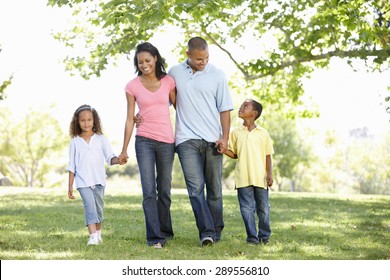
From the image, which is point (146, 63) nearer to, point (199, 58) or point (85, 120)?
point (199, 58)

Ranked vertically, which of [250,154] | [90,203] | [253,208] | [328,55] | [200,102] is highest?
[328,55]

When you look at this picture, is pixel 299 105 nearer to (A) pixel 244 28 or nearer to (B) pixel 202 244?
(A) pixel 244 28

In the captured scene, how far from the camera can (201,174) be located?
8047mm

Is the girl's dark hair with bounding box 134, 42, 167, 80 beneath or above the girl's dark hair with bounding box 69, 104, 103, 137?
above

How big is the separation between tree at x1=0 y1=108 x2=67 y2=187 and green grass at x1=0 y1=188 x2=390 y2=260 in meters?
44.5

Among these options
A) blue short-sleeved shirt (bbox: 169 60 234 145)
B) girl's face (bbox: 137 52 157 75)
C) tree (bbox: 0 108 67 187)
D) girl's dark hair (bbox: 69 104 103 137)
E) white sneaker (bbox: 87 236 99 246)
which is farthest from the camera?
tree (bbox: 0 108 67 187)

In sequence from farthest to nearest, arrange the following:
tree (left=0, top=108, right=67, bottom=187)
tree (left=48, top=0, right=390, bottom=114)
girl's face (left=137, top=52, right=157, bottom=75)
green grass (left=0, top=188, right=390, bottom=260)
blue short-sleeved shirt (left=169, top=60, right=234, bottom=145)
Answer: tree (left=0, top=108, right=67, bottom=187), tree (left=48, top=0, right=390, bottom=114), blue short-sleeved shirt (left=169, top=60, right=234, bottom=145), girl's face (left=137, top=52, right=157, bottom=75), green grass (left=0, top=188, right=390, bottom=260)

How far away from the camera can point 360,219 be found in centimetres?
1249

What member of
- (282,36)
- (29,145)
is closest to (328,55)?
(282,36)

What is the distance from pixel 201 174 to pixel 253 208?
3.01ft

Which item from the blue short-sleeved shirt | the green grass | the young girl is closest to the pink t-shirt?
the blue short-sleeved shirt

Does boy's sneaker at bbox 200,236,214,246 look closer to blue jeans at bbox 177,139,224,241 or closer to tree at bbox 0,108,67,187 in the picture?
blue jeans at bbox 177,139,224,241

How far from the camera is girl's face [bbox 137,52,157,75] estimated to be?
7.86 m

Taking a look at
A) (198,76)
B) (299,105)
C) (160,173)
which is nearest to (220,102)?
(198,76)
